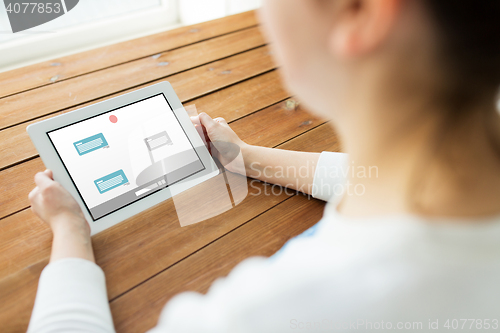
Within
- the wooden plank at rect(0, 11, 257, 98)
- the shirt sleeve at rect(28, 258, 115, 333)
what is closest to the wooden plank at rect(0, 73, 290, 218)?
the shirt sleeve at rect(28, 258, 115, 333)

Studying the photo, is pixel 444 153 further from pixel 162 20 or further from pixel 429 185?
pixel 162 20

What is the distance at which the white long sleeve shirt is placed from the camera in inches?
12.0

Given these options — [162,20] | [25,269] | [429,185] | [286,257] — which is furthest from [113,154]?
[162,20]

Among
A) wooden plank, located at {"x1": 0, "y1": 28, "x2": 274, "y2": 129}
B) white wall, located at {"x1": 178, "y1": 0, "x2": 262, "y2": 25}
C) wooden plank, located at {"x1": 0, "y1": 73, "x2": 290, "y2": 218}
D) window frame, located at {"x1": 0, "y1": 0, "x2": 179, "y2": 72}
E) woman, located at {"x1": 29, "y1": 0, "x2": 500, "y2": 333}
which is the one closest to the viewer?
woman, located at {"x1": 29, "y1": 0, "x2": 500, "y2": 333}

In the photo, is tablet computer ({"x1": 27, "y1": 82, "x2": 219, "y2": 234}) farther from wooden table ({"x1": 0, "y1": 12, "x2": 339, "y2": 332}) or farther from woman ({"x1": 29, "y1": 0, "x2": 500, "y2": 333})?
woman ({"x1": 29, "y1": 0, "x2": 500, "y2": 333})

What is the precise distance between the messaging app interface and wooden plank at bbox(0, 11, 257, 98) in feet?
1.54

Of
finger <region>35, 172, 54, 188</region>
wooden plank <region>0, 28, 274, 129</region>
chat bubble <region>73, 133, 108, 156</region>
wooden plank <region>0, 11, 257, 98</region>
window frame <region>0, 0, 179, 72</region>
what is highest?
window frame <region>0, 0, 179, 72</region>

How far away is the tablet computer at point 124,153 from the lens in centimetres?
67

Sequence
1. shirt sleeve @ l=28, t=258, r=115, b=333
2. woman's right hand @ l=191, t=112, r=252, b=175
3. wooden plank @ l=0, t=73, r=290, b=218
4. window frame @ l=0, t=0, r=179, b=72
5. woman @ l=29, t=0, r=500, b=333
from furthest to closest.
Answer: window frame @ l=0, t=0, r=179, b=72 < woman's right hand @ l=191, t=112, r=252, b=175 < wooden plank @ l=0, t=73, r=290, b=218 < shirt sleeve @ l=28, t=258, r=115, b=333 < woman @ l=29, t=0, r=500, b=333

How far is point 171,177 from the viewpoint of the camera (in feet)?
2.45

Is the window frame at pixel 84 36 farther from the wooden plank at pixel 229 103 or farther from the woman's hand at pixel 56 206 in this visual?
the woman's hand at pixel 56 206

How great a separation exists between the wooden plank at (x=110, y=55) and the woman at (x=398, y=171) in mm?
944

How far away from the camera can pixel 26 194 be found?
0.74 meters

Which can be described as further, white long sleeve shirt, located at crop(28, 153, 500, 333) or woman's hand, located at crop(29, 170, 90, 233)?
woman's hand, located at crop(29, 170, 90, 233)
